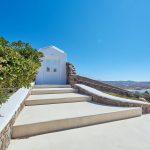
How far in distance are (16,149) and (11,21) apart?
38.8 ft

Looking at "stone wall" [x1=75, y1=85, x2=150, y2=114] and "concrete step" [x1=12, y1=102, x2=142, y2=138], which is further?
"stone wall" [x1=75, y1=85, x2=150, y2=114]

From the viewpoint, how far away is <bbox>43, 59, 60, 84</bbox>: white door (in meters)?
10.6

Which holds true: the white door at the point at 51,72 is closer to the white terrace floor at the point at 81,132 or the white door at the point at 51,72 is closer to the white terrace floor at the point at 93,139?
the white terrace floor at the point at 81,132

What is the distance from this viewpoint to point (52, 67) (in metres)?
10.6

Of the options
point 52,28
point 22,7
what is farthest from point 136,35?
point 22,7

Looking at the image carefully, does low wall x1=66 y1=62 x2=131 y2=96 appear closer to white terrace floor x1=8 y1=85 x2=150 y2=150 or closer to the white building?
the white building

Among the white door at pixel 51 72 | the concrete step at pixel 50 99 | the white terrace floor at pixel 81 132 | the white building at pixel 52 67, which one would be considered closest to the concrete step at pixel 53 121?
the white terrace floor at pixel 81 132

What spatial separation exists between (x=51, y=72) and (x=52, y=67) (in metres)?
0.36

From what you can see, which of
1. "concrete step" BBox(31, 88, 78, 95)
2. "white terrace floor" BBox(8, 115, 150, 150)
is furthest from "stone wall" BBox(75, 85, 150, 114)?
"white terrace floor" BBox(8, 115, 150, 150)

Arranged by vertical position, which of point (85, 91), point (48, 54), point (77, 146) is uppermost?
point (48, 54)

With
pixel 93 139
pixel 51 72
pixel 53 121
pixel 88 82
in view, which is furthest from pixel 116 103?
pixel 51 72

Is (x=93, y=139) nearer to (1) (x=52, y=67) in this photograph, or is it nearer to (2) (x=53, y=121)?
(2) (x=53, y=121)

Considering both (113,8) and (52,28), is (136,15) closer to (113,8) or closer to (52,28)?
(113,8)

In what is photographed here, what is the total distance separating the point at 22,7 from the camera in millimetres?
11797
